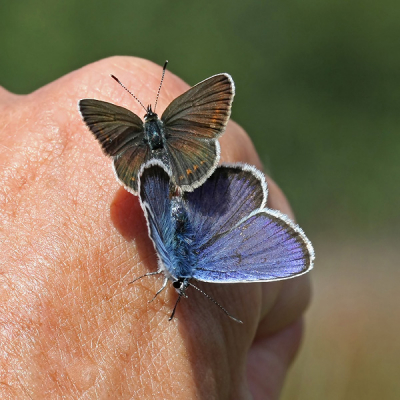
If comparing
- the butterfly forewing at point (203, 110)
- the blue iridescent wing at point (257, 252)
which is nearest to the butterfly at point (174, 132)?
the butterfly forewing at point (203, 110)

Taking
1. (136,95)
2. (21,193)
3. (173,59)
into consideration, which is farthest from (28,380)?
(173,59)

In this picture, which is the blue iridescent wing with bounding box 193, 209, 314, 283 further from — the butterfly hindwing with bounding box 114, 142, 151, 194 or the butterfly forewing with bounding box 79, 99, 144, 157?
the butterfly forewing with bounding box 79, 99, 144, 157

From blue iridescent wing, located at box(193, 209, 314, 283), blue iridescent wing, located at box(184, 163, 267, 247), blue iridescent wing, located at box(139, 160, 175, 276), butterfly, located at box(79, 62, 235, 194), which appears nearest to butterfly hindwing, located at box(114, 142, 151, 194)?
butterfly, located at box(79, 62, 235, 194)

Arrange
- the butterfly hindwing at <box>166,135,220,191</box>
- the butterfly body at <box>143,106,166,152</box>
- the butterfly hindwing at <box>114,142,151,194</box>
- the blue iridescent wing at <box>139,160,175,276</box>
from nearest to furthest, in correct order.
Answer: the blue iridescent wing at <box>139,160,175,276</box>, the butterfly hindwing at <box>114,142,151,194</box>, the butterfly hindwing at <box>166,135,220,191</box>, the butterfly body at <box>143,106,166,152</box>

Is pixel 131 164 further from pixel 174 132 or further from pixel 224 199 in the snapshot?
pixel 224 199

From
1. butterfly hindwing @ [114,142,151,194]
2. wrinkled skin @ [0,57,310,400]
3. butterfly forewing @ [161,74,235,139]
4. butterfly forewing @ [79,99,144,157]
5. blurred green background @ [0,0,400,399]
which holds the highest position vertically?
blurred green background @ [0,0,400,399]

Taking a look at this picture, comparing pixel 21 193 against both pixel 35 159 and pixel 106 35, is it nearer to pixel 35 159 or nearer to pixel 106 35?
pixel 35 159

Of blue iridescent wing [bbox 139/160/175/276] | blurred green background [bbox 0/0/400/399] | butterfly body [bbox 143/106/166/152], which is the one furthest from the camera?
blurred green background [bbox 0/0/400/399]
